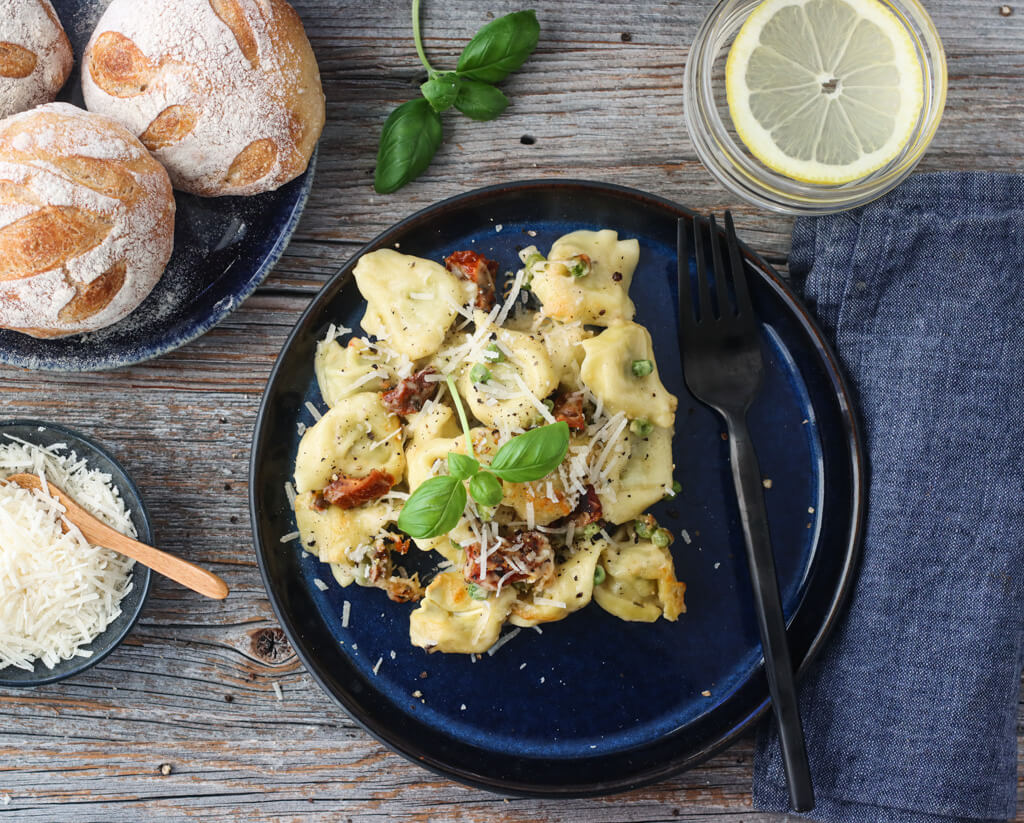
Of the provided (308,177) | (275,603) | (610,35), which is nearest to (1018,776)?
(275,603)

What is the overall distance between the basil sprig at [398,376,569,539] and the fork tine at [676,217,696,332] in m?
0.59

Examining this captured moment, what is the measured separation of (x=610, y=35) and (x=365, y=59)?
760 mm

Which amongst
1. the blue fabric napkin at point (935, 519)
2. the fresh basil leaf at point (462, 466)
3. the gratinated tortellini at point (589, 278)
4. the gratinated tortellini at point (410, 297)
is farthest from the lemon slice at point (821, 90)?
the fresh basil leaf at point (462, 466)

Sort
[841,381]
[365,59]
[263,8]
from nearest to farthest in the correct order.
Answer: [263,8] < [841,381] < [365,59]

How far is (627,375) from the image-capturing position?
208 cm

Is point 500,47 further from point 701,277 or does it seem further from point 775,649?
point 775,649

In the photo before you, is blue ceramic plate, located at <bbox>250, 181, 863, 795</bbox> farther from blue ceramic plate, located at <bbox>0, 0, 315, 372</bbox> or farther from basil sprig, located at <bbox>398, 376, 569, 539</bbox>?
basil sprig, located at <bbox>398, 376, 569, 539</bbox>

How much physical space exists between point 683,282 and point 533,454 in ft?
2.41

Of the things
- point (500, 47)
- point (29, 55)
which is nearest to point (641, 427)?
point (500, 47)

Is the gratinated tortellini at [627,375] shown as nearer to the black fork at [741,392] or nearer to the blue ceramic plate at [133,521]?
the black fork at [741,392]

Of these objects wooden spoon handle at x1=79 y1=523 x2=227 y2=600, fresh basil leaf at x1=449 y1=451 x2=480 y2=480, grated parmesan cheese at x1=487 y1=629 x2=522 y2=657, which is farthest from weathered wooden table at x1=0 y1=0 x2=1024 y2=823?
fresh basil leaf at x1=449 y1=451 x2=480 y2=480

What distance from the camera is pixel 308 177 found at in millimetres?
2234

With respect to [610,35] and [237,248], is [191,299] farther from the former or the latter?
[610,35]

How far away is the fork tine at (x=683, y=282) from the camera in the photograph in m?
2.17
